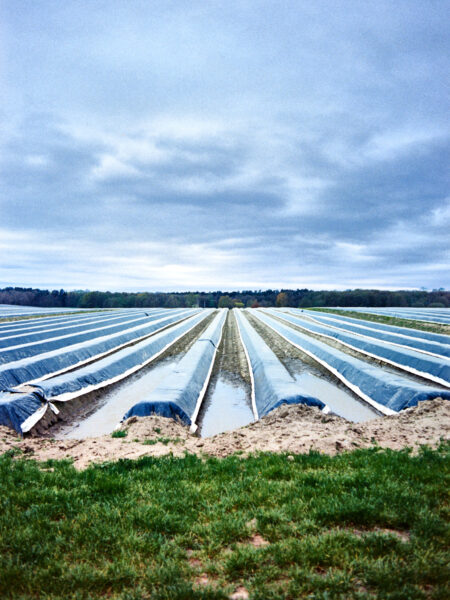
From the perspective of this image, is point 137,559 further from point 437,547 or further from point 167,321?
point 167,321

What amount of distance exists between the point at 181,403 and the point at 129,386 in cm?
320

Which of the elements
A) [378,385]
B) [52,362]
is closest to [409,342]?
[378,385]

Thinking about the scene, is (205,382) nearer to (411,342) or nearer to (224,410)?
(224,410)

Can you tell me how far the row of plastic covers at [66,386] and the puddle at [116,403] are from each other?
15.8 inches

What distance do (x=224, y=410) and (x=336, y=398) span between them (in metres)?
2.80

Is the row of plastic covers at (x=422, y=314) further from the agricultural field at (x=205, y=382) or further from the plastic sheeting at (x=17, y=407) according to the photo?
the plastic sheeting at (x=17, y=407)

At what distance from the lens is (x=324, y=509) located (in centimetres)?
310

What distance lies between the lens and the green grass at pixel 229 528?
2359mm

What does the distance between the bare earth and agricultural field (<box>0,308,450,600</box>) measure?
1.4 inches

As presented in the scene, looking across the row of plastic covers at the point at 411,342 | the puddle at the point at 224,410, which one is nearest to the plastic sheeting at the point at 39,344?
the puddle at the point at 224,410

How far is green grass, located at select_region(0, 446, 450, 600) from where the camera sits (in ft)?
7.74

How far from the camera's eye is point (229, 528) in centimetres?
295

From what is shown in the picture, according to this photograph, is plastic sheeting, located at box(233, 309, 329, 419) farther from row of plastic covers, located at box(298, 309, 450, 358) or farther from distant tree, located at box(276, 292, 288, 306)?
distant tree, located at box(276, 292, 288, 306)

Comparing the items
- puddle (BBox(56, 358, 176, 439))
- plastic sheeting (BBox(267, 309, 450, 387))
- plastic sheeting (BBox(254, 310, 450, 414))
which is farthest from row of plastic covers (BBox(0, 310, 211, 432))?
plastic sheeting (BBox(267, 309, 450, 387))
